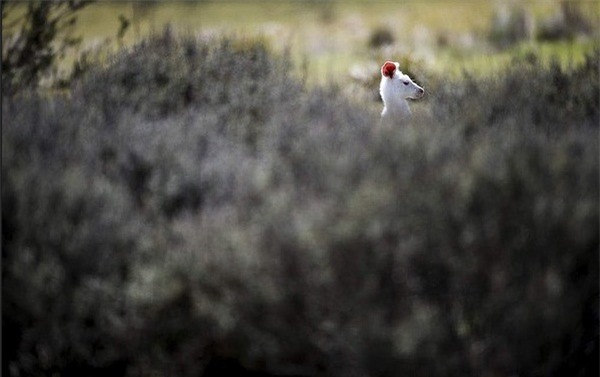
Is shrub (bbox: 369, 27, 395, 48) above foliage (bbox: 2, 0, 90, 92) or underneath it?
underneath

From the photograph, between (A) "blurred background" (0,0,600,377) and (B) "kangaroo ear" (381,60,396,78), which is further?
(B) "kangaroo ear" (381,60,396,78)

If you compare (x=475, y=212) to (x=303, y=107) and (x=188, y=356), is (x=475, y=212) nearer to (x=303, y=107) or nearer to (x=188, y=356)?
(x=188, y=356)

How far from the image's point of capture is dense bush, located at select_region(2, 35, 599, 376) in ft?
12.6

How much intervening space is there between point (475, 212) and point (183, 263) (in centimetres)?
122

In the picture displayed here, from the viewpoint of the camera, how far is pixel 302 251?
3.79 metres

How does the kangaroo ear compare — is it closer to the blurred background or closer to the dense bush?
the blurred background

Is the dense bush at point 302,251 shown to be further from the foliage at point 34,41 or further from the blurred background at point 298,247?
the foliage at point 34,41

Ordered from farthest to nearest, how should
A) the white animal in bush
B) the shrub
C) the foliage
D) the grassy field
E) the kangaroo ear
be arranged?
the shrub, the grassy field, the foliage, the kangaroo ear, the white animal in bush

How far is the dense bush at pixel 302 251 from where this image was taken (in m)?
3.83

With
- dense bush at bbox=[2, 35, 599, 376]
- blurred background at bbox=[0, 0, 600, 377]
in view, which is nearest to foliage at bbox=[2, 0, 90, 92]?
blurred background at bbox=[0, 0, 600, 377]

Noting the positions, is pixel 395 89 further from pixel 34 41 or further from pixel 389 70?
pixel 34 41

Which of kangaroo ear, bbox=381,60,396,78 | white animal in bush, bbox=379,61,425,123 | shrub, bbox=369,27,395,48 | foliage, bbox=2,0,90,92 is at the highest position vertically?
foliage, bbox=2,0,90,92

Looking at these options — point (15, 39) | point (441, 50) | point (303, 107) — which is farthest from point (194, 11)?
point (303, 107)

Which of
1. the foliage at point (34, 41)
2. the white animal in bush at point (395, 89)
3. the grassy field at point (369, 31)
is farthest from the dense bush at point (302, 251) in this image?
the grassy field at point (369, 31)
